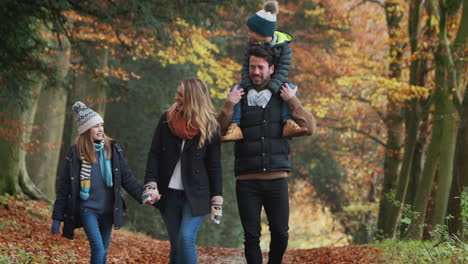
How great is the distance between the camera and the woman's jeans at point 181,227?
5.77m

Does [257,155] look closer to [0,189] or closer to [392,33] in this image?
[0,189]

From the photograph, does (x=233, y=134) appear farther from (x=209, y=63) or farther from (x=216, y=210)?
(x=209, y=63)

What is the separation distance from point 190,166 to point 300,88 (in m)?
17.7

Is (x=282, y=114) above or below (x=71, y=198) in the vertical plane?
above

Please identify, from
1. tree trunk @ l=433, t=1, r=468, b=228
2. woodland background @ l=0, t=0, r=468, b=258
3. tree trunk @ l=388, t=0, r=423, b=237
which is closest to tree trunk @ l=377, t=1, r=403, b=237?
woodland background @ l=0, t=0, r=468, b=258

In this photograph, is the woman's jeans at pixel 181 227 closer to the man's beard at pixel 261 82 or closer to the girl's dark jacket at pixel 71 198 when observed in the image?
the girl's dark jacket at pixel 71 198

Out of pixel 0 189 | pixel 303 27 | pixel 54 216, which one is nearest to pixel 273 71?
pixel 54 216

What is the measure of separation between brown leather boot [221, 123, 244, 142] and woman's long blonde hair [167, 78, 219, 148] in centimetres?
15

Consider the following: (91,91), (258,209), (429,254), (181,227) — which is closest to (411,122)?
(429,254)

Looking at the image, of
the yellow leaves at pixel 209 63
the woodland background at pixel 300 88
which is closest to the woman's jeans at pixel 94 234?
the woodland background at pixel 300 88

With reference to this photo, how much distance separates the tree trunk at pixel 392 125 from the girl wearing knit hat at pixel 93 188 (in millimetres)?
11319

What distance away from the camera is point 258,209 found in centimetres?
616

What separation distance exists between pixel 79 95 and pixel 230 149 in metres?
6.69

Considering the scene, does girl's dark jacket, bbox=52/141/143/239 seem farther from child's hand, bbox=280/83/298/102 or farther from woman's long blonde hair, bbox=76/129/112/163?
child's hand, bbox=280/83/298/102
